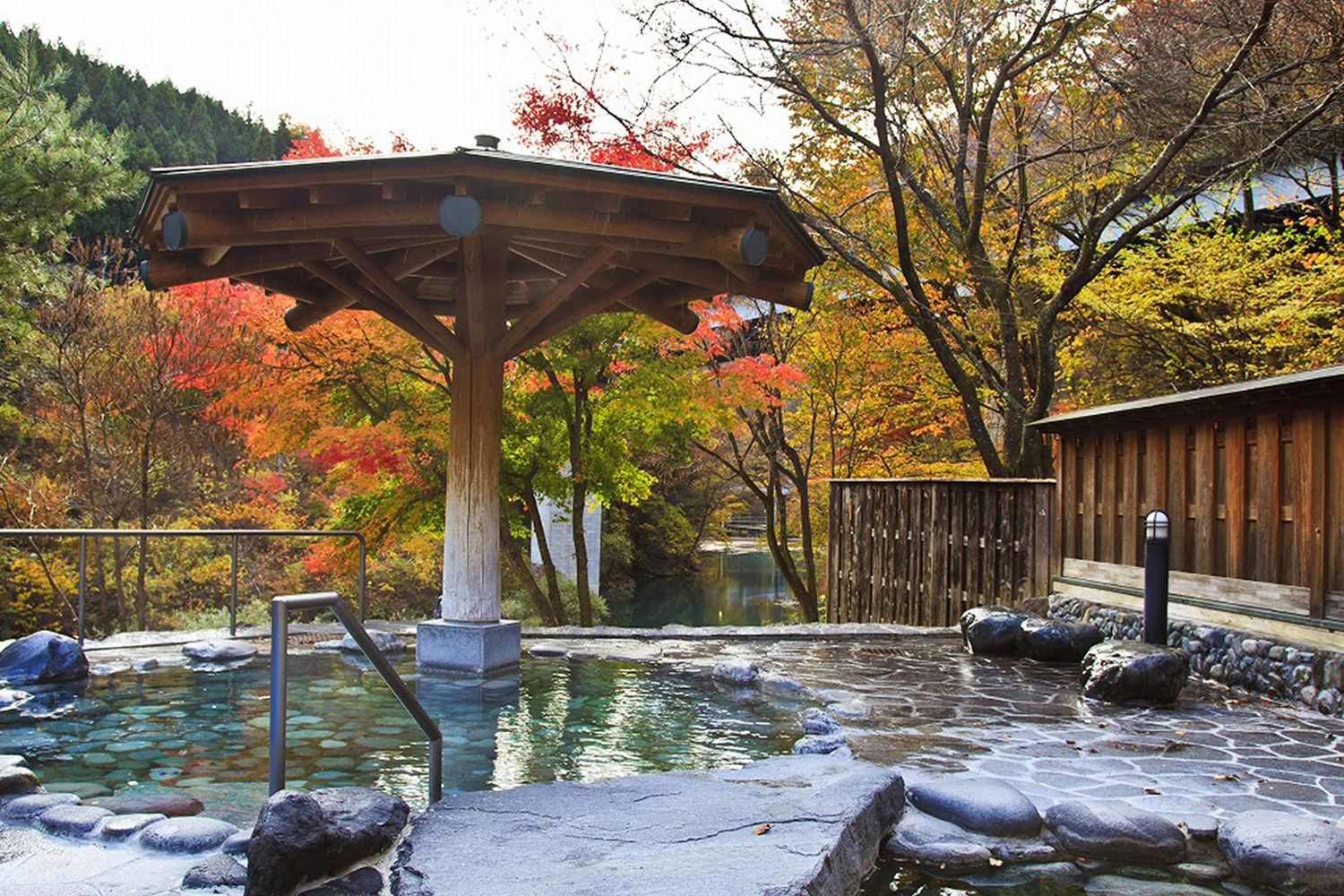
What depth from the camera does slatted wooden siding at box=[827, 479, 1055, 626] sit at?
1071cm

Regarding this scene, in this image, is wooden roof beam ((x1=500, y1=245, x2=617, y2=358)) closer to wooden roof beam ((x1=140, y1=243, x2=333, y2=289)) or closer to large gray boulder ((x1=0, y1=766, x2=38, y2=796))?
wooden roof beam ((x1=140, y1=243, x2=333, y2=289))

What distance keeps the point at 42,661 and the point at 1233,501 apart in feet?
28.9

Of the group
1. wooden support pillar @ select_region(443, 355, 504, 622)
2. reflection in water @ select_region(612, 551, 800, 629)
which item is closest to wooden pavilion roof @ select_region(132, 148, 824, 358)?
wooden support pillar @ select_region(443, 355, 504, 622)

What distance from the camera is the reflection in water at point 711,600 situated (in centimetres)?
2388

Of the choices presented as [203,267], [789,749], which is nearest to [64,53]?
[203,267]

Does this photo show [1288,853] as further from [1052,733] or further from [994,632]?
[994,632]

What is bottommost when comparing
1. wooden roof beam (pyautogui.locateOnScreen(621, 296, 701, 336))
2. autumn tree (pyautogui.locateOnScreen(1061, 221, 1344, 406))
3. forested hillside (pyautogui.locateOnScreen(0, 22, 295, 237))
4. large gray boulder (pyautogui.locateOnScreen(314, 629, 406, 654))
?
large gray boulder (pyautogui.locateOnScreen(314, 629, 406, 654))

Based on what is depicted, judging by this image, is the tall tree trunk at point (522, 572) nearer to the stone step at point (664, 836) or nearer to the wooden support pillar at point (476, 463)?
the wooden support pillar at point (476, 463)

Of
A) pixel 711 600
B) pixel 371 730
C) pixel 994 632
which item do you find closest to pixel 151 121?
pixel 711 600

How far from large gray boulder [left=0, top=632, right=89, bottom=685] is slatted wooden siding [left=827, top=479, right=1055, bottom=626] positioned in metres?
8.67

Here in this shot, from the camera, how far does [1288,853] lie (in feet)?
12.1

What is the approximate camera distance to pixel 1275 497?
7078 millimetres

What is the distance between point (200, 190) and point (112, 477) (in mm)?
11166

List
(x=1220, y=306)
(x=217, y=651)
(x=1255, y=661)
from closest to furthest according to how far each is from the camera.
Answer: (x=1255, y=661) < (x=217, y=651) < (x=1220, y=306)
